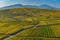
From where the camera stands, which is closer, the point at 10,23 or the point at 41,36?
the point at 41,36

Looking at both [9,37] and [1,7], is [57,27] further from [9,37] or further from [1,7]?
[1,7]

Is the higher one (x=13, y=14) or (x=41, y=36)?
(x=13, y=14)

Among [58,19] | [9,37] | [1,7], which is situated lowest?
[9,37]

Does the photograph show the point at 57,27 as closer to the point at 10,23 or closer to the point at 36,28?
the point at 36,28

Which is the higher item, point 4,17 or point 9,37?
point 4,17

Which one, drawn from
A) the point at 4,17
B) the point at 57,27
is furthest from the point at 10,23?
the point at 57,27

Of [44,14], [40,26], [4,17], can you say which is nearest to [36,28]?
[40,26]
